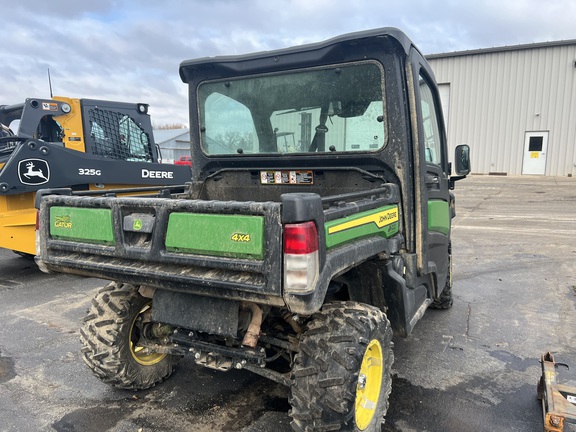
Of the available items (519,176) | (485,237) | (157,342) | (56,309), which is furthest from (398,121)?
(519,176)

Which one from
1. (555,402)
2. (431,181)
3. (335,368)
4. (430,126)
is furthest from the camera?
(430,126)

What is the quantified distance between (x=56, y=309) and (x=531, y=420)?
4619 mm

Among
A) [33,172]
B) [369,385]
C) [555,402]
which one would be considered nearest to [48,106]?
[33,172]

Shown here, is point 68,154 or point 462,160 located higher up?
point 68,154

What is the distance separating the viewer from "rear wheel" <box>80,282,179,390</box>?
3.03 metres

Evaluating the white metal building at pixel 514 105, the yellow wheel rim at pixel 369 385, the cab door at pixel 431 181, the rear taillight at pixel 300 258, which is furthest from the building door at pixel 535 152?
the rear taillight at pixel 300 258

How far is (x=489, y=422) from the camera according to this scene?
114 inches

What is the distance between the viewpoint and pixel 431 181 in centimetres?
347

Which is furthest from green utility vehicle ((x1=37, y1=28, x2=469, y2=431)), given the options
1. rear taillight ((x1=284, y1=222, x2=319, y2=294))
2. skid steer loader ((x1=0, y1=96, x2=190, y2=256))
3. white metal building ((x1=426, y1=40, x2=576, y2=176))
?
white metal building ((x1=426, y1=40, x2=576, y2=176))

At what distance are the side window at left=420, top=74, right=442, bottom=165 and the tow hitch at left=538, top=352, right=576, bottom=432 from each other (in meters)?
1.66

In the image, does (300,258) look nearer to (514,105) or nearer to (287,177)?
(287,177)

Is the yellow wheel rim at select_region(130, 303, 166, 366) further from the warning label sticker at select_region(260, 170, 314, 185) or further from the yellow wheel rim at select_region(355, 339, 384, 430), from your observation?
the yellow wheel rim at select_region(355, 339, 384, 430)

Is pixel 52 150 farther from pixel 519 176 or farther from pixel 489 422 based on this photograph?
pixel 519 176

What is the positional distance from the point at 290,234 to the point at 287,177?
1.47 meters
